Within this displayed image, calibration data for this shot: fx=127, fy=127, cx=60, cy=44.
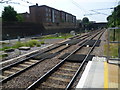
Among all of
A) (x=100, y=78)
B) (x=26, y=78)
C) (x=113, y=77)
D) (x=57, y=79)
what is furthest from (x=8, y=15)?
(x=113, y=77)

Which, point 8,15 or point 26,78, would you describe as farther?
point 8,15

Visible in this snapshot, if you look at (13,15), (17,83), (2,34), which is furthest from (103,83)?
(13,15)

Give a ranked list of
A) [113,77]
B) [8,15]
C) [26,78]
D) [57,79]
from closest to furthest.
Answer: [113,77] → [57,79] → [26,78] → [8,15]

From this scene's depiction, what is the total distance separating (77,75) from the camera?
6.59 m

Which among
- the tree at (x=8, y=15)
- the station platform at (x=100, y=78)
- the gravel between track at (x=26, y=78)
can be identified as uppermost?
the tree at (x=8, y=15)

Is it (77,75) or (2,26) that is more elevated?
(2,26)

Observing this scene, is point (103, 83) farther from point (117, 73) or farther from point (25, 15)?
point (25, 15)

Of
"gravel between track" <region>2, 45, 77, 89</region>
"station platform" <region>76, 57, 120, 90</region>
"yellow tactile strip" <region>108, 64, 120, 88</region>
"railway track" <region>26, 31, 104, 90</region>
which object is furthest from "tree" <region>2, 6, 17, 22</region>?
"yellow tactile strip" <region>108, 64, 120, 88</region>

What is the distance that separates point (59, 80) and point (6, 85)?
240 centimetres

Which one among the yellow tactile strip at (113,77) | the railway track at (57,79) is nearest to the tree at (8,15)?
the railway track at (57,79)

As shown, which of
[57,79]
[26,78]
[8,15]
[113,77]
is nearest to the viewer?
[113,77]

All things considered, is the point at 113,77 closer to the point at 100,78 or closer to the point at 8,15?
the point at 100,78

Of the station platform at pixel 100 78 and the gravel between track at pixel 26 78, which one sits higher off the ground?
the station platform at pixel 100 78

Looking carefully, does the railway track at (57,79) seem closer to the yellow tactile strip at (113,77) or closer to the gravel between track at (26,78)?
the gravel between track at (26,78)
